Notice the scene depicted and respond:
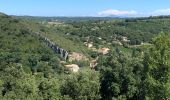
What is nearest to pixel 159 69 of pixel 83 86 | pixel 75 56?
pixel 83 86

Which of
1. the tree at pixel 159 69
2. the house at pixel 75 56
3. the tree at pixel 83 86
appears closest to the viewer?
the tree at pixel 159 69

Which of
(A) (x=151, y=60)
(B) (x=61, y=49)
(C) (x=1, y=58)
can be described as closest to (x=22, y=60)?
(C) (x=1, y=58)

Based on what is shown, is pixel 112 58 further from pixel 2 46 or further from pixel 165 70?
pixel 2 46

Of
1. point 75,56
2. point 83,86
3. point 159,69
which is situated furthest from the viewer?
point 75,56

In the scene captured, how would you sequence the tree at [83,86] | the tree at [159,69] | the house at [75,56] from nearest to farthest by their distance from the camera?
1. the tree at [159,69]
2. the tree at [83,86]
3. the house at [75,56]

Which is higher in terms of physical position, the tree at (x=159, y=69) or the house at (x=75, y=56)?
the tree at (x=159, y=69)

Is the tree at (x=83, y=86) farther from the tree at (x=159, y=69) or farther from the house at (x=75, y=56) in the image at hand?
the house at (x=75, y=56)

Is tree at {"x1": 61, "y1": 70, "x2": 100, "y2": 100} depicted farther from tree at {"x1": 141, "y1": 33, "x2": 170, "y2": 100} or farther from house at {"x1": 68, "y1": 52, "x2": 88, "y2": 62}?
house at {"x1": 68, "y1": 52, "x2": 88, "y2": 62}

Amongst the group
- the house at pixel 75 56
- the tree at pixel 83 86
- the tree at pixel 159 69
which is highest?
the tree at pixel 159 69

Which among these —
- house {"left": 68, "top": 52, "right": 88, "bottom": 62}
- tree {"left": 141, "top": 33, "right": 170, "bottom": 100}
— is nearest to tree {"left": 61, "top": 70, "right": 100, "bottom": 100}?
tree {"left": 141, "top": 33, "right": 170, "bottom": 100}

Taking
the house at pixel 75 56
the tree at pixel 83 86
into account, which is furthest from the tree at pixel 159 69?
the house at pixel 75 56

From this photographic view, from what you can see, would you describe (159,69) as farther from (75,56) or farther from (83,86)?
(75,56)
